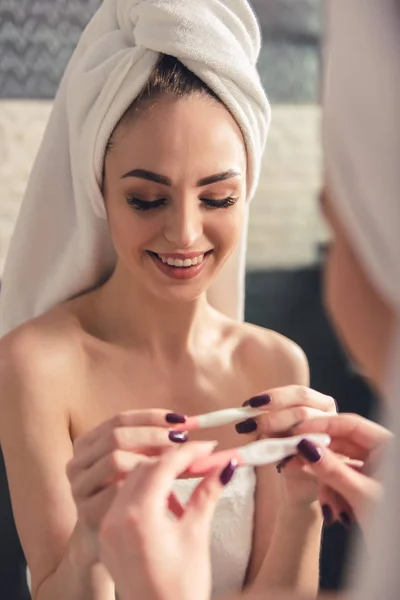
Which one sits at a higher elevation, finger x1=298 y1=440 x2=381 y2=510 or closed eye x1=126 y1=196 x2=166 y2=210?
closed eye x1=126 y1=196 x2=166 y2=210

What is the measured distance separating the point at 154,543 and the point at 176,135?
39 cm

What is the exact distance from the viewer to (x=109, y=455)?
492 millimetres

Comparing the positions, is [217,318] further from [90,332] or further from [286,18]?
[286,18]

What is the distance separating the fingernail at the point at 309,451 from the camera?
1.77ft

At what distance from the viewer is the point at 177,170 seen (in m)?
0.63

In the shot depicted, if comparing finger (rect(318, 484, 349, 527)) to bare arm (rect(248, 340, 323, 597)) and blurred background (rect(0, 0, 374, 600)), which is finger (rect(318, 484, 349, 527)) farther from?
blurred background (rect(0, 0, 374, 600))

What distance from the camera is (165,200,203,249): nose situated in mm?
646

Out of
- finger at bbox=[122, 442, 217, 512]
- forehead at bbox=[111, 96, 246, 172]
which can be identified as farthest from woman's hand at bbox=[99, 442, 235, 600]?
forehead at bbox=[111, 96, 246, 172]

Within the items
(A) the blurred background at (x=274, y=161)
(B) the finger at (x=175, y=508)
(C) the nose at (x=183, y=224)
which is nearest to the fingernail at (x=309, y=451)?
(B) the finger at (x=175, y=508)

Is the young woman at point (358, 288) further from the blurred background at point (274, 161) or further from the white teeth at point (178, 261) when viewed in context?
the blurred background at point (274, 161)

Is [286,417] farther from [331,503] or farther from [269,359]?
[269,359]

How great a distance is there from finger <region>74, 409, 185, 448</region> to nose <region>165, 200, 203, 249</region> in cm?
19

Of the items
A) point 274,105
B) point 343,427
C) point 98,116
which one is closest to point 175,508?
point 343,427

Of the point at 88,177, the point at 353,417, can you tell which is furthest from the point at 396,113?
the point at 88,177
